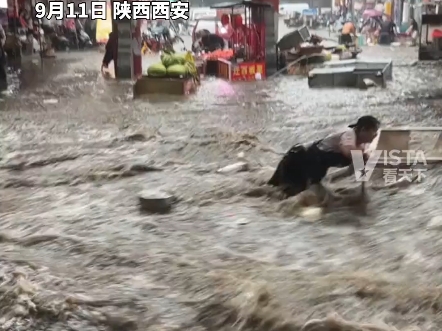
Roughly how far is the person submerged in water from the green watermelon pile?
4.64 m

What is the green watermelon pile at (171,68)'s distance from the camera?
870cm

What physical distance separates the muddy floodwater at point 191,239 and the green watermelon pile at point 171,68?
6.33 feet

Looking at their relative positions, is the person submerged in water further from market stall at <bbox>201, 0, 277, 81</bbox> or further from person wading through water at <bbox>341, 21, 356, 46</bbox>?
person wading through water at <bbox>341, 21, 356, 46</bbox>

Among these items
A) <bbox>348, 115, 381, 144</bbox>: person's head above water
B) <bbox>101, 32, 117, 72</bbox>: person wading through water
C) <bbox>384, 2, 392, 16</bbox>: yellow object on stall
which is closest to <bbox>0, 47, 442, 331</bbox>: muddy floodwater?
<bbox>348, 115, 381, 144</bbox>: person's head above water

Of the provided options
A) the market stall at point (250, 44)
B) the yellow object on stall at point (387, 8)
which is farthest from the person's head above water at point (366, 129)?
the yellow object on stall at point (387, 8)

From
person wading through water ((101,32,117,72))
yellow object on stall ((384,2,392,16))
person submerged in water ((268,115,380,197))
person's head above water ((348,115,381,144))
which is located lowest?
person submerged in water ((268,115,380,197))

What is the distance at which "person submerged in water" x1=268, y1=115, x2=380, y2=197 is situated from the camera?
3.99m

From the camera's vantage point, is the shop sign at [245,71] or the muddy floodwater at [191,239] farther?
the shop sign at [245,71]

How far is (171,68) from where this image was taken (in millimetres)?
8766

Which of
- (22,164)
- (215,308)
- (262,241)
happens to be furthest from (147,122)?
(215,308)

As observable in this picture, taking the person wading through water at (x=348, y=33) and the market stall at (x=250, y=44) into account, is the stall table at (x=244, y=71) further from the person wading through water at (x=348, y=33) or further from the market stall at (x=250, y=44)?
the person wading through water at (x=348, y=33)

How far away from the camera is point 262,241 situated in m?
3.54

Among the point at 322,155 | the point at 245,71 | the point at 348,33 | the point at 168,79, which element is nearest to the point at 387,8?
the point at 348,33

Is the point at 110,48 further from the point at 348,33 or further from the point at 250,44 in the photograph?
the point at 348,33
